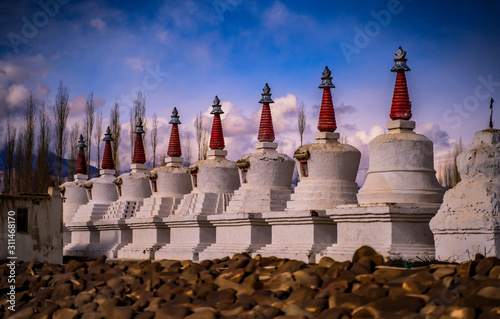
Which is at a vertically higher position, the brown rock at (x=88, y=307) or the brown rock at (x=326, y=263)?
the brown rock at (x=326, y=263)

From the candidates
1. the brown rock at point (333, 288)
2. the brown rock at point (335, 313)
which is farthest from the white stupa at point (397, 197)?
the brown rock at point (335, 313)

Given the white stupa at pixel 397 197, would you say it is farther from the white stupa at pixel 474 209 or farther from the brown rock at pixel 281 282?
the brown rock at pixel 281 282

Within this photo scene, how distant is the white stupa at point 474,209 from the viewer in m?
12.1

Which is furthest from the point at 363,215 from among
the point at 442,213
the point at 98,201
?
the point at 98,201

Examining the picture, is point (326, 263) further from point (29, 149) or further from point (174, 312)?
point (29, 149)

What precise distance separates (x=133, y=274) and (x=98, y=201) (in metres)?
17.1

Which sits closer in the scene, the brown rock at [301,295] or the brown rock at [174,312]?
the brown rock at [301,295]

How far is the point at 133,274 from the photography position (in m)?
13.9

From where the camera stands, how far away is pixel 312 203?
17.5m

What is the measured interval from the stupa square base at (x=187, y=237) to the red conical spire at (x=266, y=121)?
2998mm

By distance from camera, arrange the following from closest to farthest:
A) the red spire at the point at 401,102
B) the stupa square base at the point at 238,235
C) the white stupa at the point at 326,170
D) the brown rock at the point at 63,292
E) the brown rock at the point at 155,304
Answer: the brown rock at the point at 155,304, the brown rock at the point at 63,292, the red spire at the point at 401,102, the white stupa at the point at 326,170, the stupa square base at the point at 238,235

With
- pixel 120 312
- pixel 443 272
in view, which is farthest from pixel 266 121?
pixel 443 272

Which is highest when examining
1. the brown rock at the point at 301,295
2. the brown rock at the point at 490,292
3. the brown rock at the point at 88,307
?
the brown rock at the point at 490,292

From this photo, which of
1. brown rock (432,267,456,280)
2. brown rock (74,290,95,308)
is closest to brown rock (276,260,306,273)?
brown rock (432,267,456,280)
